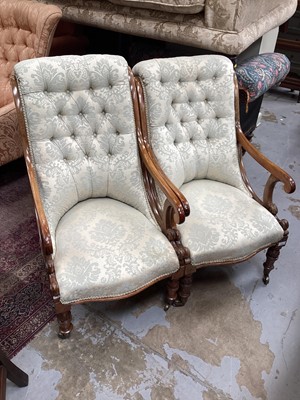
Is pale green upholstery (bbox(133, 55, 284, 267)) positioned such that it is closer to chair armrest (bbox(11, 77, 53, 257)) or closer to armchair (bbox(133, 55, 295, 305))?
armchair (bbox(133, 55, 295, 305))

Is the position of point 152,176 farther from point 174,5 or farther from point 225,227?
point 174,5

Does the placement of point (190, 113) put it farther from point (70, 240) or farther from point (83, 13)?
point (83, 13)

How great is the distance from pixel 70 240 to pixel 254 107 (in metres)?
1.92

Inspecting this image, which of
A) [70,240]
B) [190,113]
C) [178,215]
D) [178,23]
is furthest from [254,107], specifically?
[70,240]

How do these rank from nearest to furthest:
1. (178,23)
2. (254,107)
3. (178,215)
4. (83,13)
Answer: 1. (178,215)
2. (178,23)
3. (83,13)
4. (254,107)

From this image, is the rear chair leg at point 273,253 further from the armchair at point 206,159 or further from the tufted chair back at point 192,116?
the tufted chair back at point 192,116

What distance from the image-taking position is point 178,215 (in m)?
1.26

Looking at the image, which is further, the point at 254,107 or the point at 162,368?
the point at 254,107

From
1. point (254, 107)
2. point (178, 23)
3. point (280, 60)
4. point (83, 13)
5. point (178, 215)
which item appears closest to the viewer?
point (178, 215)

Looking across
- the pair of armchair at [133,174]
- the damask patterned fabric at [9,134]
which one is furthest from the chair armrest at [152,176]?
the damask patterned fabric at [9,134]

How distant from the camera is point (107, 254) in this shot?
1287 mm

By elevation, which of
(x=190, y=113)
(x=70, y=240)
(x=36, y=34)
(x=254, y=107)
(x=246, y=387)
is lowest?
(x=246, y=387)

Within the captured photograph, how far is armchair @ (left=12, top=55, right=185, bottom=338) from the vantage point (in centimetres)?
125

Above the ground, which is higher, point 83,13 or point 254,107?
point 83,13
